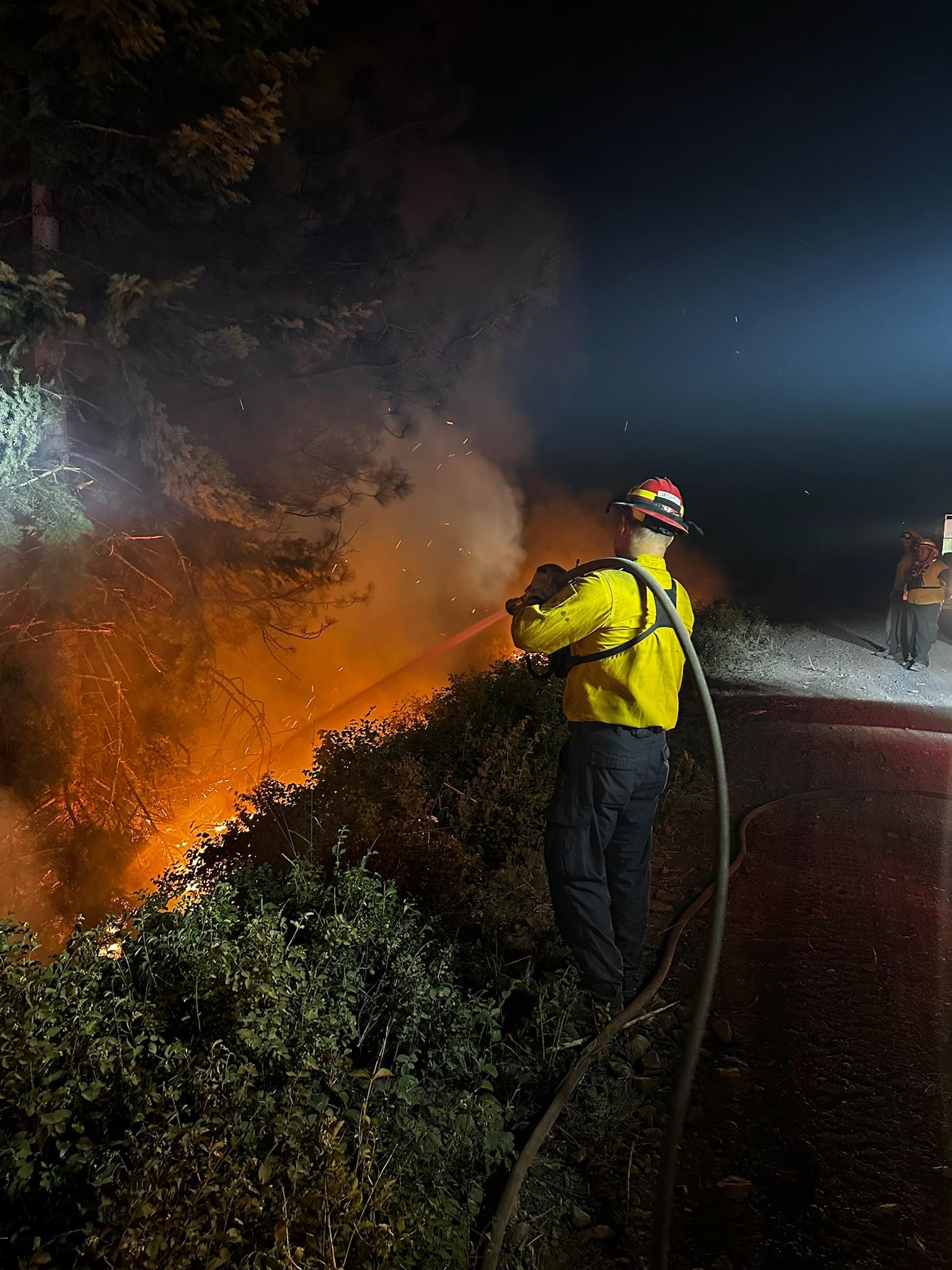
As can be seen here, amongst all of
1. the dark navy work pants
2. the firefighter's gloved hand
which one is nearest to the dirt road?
the dark navy work pants

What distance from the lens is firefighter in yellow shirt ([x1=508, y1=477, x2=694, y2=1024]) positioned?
3.39 m

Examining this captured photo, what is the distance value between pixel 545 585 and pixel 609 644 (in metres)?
0.44

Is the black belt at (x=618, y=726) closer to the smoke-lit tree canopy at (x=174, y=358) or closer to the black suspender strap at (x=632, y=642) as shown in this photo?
the black suspender strap at (x=632, y=642)

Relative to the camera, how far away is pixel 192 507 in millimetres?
7941

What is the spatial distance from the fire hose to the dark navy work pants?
308 millimetres

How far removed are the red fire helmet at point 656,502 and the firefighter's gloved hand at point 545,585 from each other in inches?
17.1

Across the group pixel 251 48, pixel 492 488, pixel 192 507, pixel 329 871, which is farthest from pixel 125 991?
pixel 492 488

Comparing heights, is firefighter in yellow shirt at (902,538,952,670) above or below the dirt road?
above

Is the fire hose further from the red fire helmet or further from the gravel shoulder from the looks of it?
the gravel shoulder

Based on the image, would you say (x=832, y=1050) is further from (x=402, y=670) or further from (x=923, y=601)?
(x=402, y=670)

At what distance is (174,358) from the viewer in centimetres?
823

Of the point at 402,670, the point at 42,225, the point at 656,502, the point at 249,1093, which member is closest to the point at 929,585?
the point at 656,502

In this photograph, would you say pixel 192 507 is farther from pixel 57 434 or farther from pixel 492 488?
pixel 492 488

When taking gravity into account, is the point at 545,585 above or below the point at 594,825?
above
